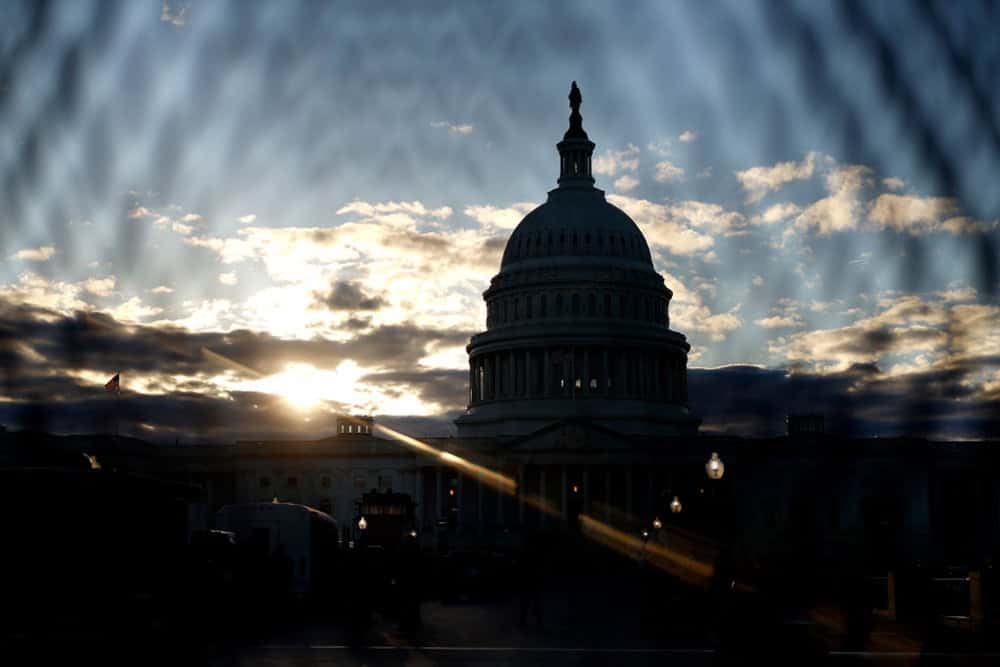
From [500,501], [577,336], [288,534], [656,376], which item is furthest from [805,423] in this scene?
[288,534]

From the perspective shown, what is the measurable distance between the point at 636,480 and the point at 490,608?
84287 mm

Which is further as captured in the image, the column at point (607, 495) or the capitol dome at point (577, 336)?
the capitol dome at point (577, 336)

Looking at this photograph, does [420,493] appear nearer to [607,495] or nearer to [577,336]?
[607,495]

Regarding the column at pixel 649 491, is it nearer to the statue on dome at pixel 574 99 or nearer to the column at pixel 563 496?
the column at pixel 563 496

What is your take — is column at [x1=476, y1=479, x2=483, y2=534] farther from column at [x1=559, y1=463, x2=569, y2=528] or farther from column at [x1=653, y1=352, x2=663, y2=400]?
column at [x1=653, y1=352, x2=663, y2=400]

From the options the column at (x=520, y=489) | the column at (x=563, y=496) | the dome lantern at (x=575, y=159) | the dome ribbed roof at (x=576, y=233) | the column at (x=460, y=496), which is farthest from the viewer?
the dome lantern at (x=575, y=159)

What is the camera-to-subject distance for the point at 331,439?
145 m

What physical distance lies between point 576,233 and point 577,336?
15.1m

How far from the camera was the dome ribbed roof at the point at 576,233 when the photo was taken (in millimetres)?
158500

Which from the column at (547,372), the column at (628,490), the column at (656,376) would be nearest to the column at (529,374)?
the column at (547,372)

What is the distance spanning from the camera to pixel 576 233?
159000mm

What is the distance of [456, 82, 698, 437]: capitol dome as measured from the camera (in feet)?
495

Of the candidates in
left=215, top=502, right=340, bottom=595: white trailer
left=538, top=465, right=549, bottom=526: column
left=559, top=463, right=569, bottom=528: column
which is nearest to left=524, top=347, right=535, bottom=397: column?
left=538, top=465, right=549, bottom=526: column

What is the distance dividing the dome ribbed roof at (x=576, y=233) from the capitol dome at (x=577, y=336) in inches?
6.8
